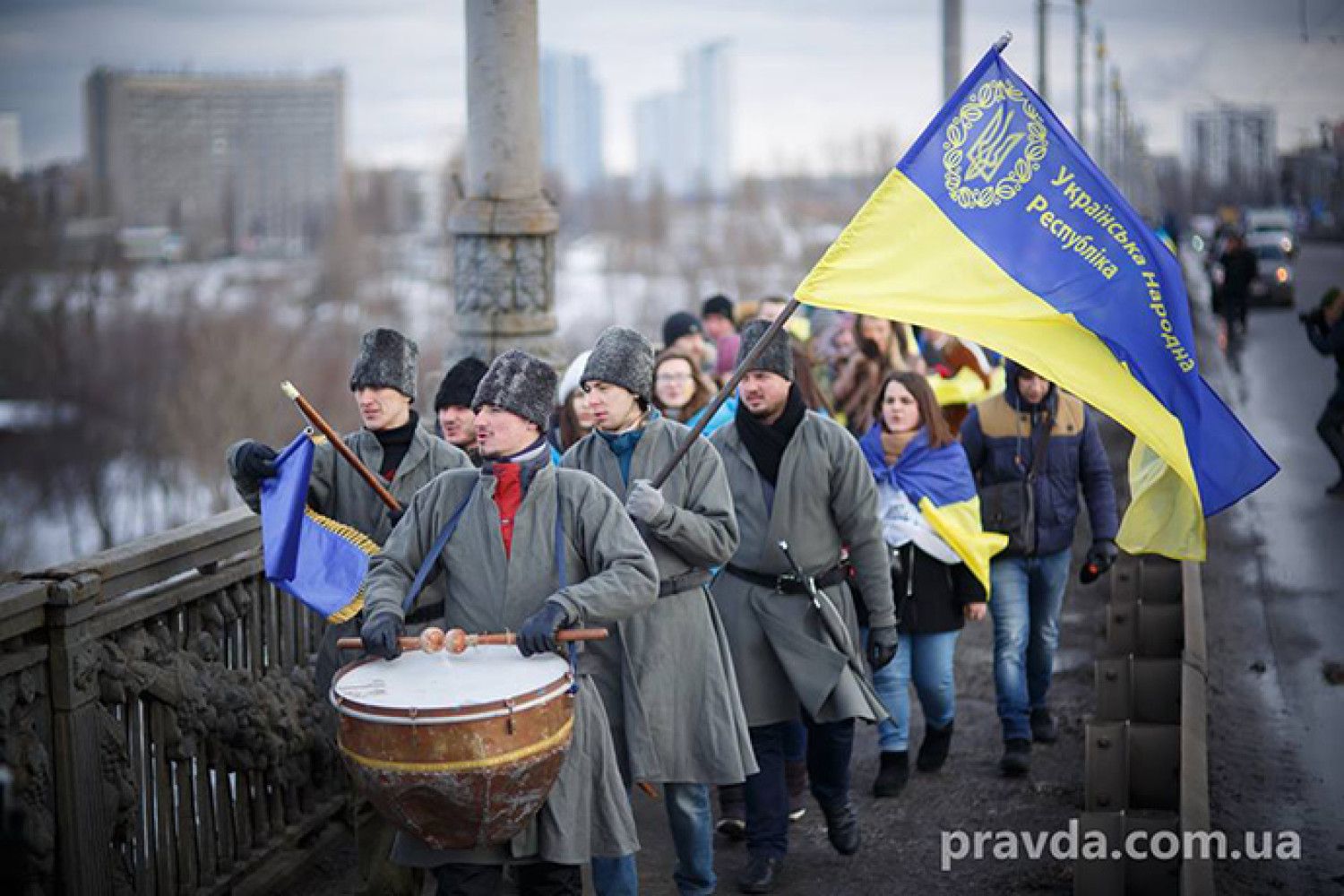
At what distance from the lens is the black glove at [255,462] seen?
6676 millimetres

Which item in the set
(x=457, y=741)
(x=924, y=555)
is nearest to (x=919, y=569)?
(x=924, y=555)

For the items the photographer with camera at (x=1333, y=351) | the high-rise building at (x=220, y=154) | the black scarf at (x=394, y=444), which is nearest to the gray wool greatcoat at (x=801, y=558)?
the black scarf at (x=394, y=444)

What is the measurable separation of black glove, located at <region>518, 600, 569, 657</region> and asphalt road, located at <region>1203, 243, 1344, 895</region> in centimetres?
321

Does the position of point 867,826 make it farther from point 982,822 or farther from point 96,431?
point 96,431

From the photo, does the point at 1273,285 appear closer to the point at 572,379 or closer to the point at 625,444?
the point at 572,379

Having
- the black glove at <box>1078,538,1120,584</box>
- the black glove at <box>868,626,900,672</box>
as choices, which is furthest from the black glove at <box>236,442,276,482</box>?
the black glove at <box>1078,538,1120,584</box>

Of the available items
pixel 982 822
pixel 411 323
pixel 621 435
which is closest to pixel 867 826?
pixel 982 822

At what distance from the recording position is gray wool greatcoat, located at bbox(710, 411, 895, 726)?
7.44m

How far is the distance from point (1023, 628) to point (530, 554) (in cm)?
396

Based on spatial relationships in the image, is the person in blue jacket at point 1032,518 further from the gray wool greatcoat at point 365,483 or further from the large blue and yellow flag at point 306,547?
the large blue and yellow flag at point 306,547

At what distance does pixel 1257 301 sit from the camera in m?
45.3

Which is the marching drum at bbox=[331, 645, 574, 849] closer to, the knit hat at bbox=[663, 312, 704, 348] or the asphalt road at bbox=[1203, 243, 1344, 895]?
the asphalt road at bbox=[1203, 243, 1344, 895]

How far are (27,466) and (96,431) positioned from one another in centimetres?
446

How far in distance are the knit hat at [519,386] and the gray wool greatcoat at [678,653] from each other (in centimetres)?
70
